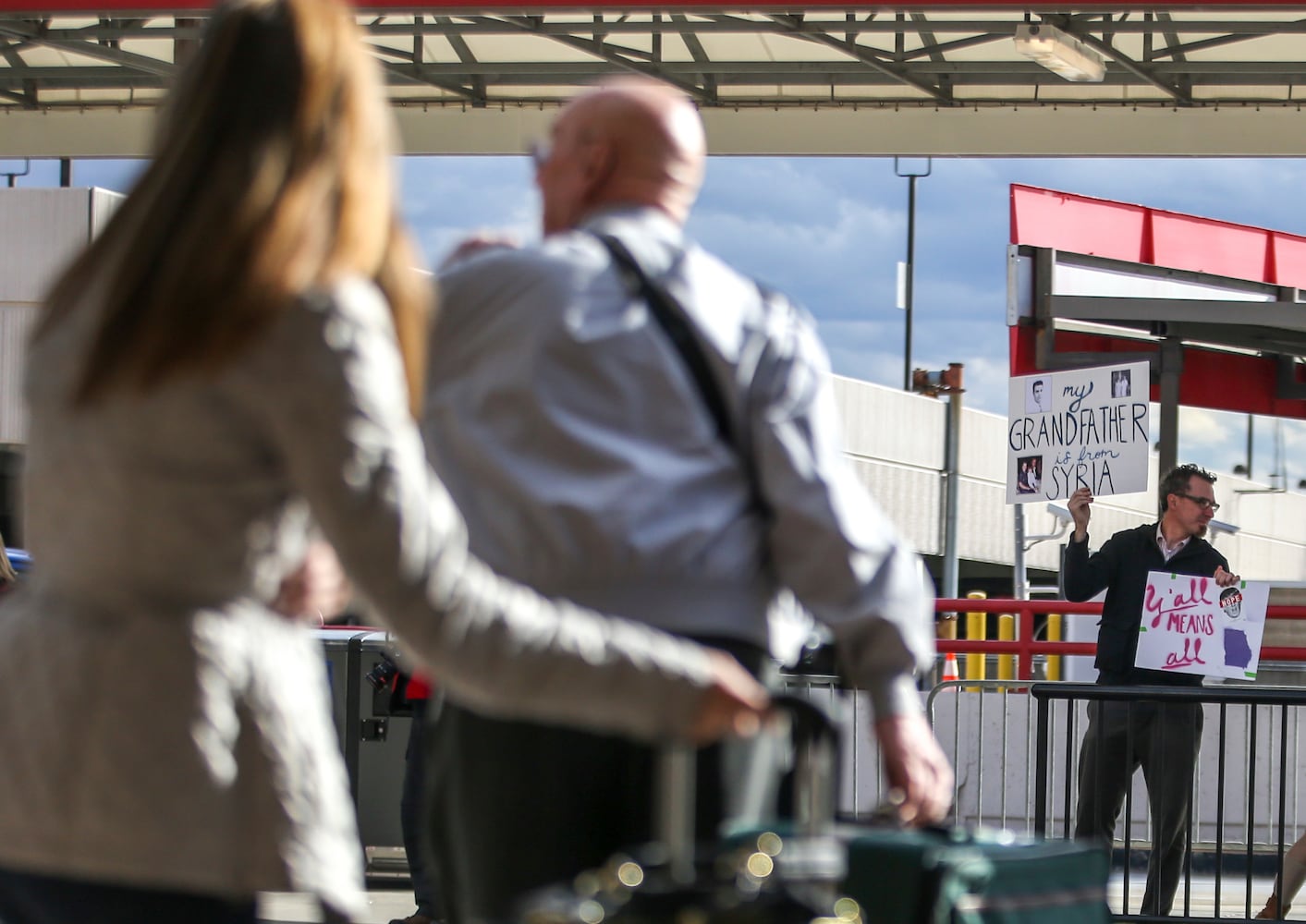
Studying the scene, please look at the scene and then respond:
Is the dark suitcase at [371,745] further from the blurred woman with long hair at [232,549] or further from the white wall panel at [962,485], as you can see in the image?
the white wall panel at [962,485]

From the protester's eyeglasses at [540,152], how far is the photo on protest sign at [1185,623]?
5822 millimetres

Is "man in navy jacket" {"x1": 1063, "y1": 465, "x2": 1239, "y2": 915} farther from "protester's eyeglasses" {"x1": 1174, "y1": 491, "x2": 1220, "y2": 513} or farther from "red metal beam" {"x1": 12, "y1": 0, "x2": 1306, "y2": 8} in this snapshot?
"red metal beam" {"x1": 12, "y1": 0, "x2": 1306, "y2": 8}

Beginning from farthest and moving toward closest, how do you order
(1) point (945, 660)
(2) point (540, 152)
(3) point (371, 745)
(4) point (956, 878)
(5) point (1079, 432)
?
1. (1) point (945, 660)
2. (5) point (1079, 432)
3. (3) point (371, 745)
4. (2) point (540, 152)
5. (4) point (956, 878)

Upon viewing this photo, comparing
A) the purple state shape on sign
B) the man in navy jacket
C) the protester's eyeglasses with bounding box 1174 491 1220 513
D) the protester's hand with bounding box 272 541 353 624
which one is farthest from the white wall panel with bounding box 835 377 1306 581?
the protester's hand with bounding box 272 541 353 624

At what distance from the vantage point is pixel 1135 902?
877cm

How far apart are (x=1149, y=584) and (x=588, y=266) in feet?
20.1

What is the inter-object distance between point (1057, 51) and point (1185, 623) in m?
5.71

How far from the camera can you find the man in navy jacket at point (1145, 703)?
307 inches

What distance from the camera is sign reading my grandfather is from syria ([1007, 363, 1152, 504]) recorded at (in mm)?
9477

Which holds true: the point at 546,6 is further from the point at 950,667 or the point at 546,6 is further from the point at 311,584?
the point at 950,667

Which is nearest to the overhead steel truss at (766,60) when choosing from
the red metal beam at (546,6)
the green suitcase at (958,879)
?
the red metal beam at (546,6)

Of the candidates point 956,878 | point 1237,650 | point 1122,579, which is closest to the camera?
point 956,878


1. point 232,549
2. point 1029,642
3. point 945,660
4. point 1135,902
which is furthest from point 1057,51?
point 232,549

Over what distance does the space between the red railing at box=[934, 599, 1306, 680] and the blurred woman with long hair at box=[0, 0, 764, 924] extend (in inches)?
334
